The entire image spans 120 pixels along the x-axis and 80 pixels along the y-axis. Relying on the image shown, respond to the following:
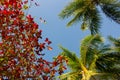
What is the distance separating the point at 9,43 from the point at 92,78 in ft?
45.4

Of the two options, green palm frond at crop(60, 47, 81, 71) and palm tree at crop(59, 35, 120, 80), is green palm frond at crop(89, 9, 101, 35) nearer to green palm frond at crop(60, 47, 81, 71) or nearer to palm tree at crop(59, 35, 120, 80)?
palm tree at crop(59, 35, 120, 80)

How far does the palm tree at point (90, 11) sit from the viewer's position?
71.8 ft

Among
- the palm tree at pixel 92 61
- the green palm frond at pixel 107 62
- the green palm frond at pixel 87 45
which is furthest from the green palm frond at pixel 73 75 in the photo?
the green palm frond at pixel 107 62

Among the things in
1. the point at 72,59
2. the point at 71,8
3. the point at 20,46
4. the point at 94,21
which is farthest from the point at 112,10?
the point at 20,46

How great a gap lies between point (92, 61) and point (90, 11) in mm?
3101

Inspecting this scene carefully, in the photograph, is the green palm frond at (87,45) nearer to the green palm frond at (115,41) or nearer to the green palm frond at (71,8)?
the green palm frond at (71,8)

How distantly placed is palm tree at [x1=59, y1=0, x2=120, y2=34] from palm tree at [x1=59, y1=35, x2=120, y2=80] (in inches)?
39.5

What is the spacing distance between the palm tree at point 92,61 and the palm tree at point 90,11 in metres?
1.00

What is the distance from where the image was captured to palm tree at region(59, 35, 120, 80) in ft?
73.2

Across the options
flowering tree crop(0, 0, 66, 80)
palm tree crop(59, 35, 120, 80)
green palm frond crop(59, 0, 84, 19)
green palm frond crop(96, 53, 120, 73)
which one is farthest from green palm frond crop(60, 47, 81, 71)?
flowering tree crop(0, 0, 66, 80)

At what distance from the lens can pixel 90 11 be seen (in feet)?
75.3

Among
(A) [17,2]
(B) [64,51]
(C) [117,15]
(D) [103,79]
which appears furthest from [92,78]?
(A) [17,2]

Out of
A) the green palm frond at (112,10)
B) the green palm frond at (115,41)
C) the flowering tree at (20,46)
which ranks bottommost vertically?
the flowering tree at (20,46)

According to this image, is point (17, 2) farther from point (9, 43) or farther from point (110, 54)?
point (110, 54)
